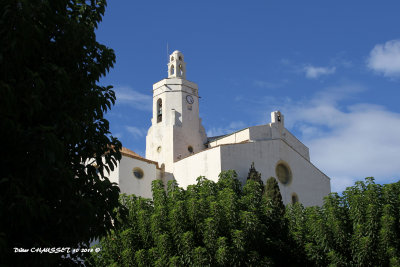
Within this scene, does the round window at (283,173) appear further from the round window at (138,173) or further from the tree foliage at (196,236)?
the tree foliage at (196,236)

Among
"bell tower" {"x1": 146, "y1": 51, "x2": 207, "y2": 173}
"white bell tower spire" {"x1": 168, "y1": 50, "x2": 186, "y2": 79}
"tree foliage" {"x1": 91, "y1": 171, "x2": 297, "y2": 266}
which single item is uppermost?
"white bell tower spire" {"x1": 168, "y1": 50, "x2": 186, "y2": 79}

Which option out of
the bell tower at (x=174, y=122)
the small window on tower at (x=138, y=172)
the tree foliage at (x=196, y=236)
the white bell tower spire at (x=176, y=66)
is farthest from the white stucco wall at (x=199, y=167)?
the tree foliage at (x=196, y=236)

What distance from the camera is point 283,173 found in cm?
3078

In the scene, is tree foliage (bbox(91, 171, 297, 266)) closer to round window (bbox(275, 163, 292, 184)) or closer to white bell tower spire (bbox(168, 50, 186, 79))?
round window (bbox(275, 163, 292, 184))

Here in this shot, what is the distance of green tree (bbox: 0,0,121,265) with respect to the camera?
6441 mm

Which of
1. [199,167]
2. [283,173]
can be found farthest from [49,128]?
[283,173]

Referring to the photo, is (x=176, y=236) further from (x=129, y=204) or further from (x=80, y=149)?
(x=80, y=149)


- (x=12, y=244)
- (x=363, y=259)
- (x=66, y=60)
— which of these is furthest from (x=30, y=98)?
(x=363, y=259)

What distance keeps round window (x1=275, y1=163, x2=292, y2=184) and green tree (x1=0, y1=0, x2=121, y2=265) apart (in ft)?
75.5

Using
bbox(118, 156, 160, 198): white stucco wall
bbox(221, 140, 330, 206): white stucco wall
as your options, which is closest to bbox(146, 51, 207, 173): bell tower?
bbox(118, 156, 160, 198): white stucco wall

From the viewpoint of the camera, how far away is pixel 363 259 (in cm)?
1544

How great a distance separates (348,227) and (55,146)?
13080 millimetres

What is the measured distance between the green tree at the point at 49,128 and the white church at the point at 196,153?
2011 cm

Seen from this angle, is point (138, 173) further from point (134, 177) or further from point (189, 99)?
point (189, 99)
